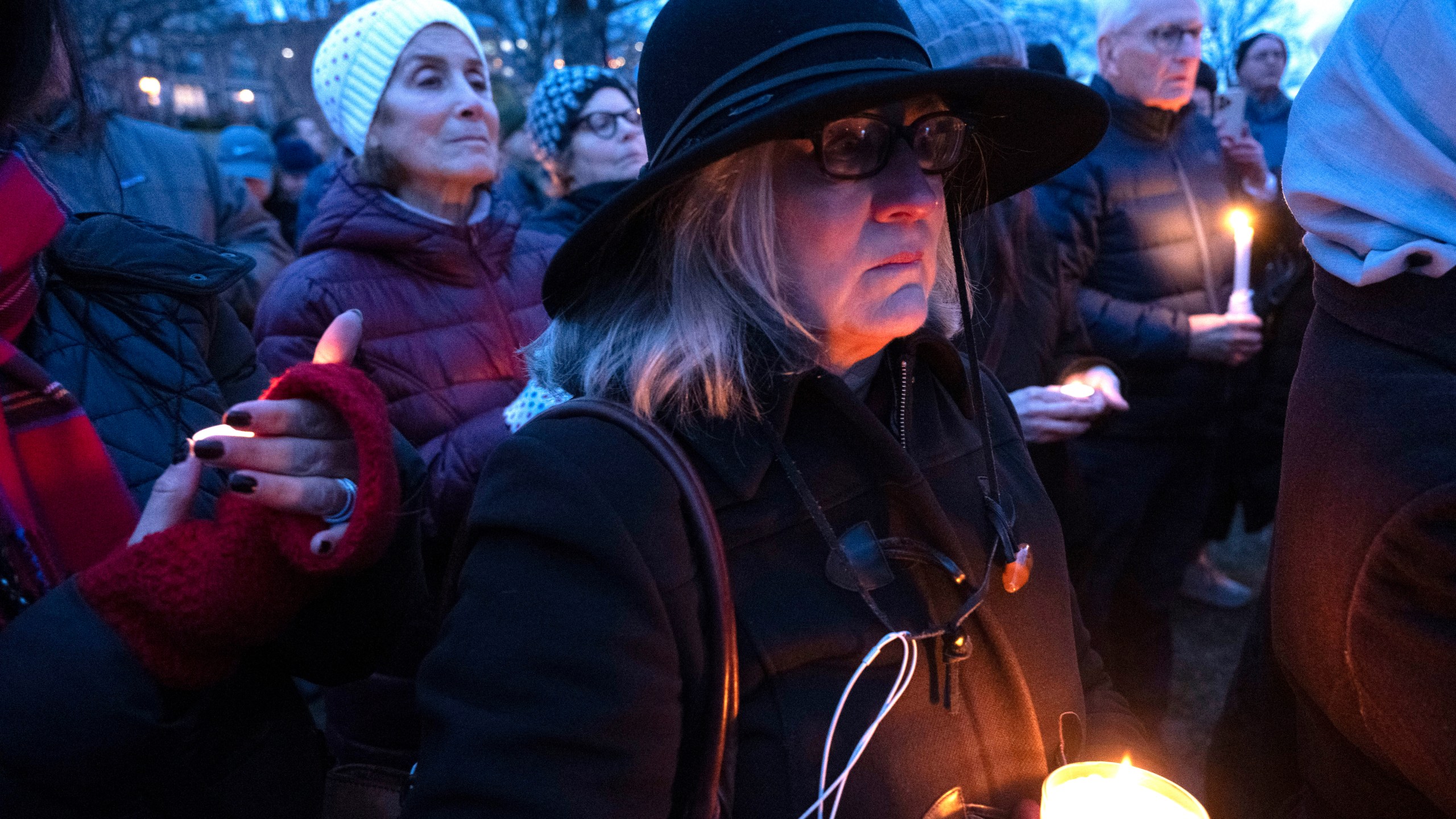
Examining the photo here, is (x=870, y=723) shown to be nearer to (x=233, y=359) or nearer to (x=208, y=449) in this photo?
(x=208, y=449)

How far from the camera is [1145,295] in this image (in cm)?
327

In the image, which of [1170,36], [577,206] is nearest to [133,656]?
[577,206]

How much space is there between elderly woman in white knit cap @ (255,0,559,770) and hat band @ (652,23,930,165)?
124cm

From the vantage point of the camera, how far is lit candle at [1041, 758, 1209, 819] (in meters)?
1.16

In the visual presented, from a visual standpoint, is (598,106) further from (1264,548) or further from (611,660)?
(1264,548)

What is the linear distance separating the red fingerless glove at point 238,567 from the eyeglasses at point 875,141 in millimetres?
720

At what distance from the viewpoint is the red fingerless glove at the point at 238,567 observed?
3.73ft

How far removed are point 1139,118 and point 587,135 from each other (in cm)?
214

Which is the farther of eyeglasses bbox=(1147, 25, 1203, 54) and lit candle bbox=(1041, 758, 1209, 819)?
eyeglasses bbox=(1147, 25, 1203, 54)

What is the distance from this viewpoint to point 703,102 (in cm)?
122

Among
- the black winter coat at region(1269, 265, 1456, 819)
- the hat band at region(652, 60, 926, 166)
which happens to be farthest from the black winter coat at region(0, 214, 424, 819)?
the black winter coat at region(1269, 265, 1456, 819)

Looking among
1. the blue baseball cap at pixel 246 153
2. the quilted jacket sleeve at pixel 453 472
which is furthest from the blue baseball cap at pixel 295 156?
the quilted jacket sleeve at pixel 453 472

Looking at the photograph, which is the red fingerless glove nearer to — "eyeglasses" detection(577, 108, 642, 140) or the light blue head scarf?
the light blue head scarf

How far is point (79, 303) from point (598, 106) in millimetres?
2746
